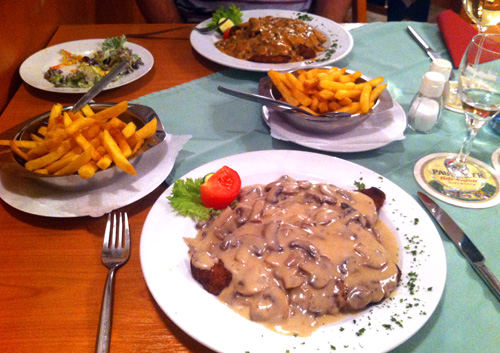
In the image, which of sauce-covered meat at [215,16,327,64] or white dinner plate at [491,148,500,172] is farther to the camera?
sauce-covered meat at [215,16,327,64]

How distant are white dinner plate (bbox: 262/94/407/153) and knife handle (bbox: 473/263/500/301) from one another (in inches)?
33.4

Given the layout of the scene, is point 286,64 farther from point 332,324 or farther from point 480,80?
point 332,324

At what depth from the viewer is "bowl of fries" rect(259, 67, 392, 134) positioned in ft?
7.16

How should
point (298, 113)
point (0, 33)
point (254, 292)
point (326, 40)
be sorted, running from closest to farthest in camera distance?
point (254, 292) < point (298, 113) < point (0, 33) < point (326, 40)

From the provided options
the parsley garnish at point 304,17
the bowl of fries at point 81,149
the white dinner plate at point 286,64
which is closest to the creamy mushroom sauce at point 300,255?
the bowl of fries at point 81,149

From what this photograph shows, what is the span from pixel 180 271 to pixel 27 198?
0.90m

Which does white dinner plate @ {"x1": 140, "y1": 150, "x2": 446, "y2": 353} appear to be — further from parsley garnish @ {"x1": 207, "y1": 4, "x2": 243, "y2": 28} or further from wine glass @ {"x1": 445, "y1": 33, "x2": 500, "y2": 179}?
parsley garnish @ {"x1": 207, "y1": 4, "x2": 243, "y2": 28}

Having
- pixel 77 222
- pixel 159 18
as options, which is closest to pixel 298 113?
pixel 77 222

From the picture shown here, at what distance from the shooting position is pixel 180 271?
149 cm

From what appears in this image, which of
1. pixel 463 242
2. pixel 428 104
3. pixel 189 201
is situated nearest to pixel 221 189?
pixel 189 201

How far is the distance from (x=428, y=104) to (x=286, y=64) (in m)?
1.13

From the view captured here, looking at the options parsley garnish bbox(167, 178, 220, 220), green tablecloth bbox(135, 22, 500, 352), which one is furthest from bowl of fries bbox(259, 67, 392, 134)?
parsley garnish bbox(167, 178, 220, 220)

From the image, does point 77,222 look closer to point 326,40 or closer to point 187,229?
point 187,229

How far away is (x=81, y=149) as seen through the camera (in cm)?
180
